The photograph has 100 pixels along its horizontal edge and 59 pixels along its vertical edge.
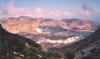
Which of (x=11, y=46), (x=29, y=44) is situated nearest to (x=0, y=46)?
(x=11, y=46)

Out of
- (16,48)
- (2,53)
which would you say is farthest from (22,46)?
(2,53)

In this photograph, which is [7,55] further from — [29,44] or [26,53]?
[29,44]

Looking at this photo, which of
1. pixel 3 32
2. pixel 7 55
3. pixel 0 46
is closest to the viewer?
pixel 7 55

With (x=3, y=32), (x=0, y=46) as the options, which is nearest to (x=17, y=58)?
(x=0, y=46)

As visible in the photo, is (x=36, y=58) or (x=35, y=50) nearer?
(x=36, y=58)

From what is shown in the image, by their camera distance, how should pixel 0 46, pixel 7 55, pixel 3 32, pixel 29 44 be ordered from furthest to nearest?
1. pixel 3 32
2. pixel 29 44
3. pixel 0 46
4. pixel 7 55

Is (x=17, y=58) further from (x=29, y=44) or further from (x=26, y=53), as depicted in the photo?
(x=29, y=44)

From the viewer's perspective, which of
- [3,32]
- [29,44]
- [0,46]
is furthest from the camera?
[3,32]

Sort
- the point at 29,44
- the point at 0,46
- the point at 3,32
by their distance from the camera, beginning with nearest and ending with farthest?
1. the point at 0,46
2. the point at 29,44
3. the point at 3,32

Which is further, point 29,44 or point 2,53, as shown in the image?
point 29,44
